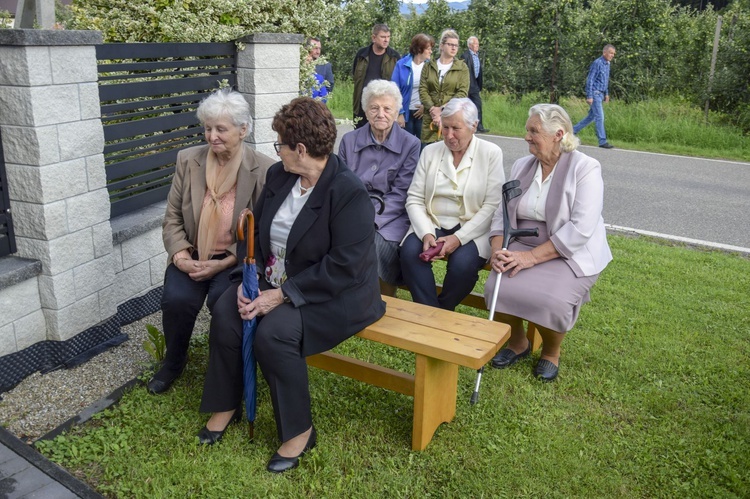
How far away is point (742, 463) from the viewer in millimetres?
3506

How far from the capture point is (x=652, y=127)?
1400 cm

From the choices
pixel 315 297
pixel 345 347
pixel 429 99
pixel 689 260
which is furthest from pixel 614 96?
pixel 315 297

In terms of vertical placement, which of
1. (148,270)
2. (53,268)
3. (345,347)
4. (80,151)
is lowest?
(345,347)

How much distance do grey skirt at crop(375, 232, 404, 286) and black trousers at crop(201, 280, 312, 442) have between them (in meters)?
1.43

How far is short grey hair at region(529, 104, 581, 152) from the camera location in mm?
4285

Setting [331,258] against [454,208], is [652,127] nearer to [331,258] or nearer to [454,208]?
[454,208]

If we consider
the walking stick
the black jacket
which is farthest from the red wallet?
the black jacket

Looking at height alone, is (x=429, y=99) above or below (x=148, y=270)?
above

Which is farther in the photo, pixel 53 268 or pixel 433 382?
pixel 53 268

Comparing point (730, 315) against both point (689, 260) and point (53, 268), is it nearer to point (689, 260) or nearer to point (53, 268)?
point (689, 260)

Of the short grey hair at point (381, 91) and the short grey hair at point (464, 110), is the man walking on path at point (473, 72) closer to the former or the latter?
the short grey hair at point (381, 91)

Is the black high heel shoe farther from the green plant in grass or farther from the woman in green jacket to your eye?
the woman in green jacket

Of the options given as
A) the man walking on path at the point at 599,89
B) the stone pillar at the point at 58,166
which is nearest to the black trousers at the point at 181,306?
the stone pillar at the point at 58,166

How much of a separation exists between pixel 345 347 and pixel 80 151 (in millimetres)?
1999
